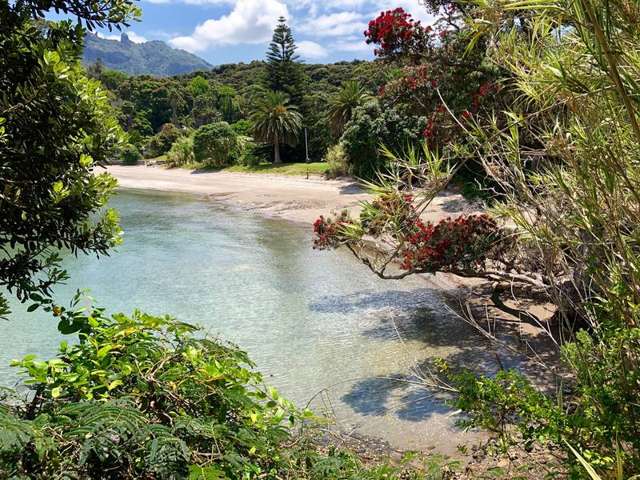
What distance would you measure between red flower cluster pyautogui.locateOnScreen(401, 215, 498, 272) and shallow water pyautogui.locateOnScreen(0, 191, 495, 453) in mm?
1071

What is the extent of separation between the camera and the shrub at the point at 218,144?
4125 cm

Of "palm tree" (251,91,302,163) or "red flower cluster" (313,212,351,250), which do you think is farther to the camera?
"palm tree" (251,91,302,163)

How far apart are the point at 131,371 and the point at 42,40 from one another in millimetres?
1593

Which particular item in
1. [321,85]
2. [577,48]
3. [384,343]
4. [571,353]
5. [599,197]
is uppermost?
[321,85]

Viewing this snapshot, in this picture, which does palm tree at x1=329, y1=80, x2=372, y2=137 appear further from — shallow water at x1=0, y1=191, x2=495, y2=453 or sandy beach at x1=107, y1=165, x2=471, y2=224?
shallow water at x1=0, y1=191, x2=495, y2=453

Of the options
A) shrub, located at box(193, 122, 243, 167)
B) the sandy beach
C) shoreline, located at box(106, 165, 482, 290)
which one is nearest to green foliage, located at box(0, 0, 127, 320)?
shoreline, located at box(106, 165, 482, 290)

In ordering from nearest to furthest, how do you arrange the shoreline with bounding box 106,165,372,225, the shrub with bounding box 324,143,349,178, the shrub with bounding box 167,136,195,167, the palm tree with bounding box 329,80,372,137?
the shoreline with bounding box 106,165,372,225
the shrub with bounding box 324,143,349,178
the palm tree with bounding box 329,80,372,137
the shrub with bounding box 167,136,195,167

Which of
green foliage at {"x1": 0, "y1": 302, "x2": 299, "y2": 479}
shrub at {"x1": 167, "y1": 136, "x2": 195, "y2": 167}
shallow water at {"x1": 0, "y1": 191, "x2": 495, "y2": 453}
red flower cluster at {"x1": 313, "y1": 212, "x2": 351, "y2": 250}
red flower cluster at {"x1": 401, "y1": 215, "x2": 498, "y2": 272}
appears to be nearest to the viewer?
green foliage at {"x1": 0, "y1": 302, "x2": 299, "y2": 479}

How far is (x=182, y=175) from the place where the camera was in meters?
42.1

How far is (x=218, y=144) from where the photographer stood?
41.4 metres

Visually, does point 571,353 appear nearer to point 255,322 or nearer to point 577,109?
point 577,109

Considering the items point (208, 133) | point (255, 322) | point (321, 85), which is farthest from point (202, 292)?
point (321, 85)

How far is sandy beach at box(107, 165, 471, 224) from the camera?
21.3m

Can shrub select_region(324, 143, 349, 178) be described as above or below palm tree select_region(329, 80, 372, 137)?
below
